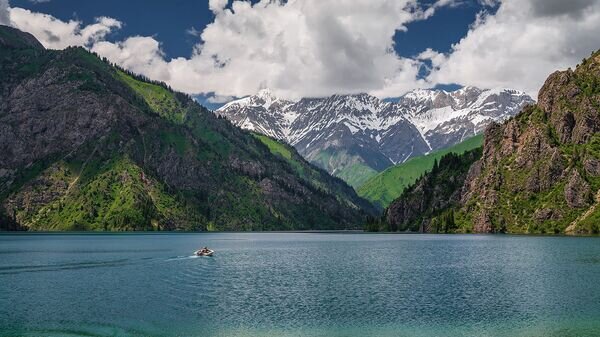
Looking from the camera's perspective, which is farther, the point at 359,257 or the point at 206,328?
the point at 359,257

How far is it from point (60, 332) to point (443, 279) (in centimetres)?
7900

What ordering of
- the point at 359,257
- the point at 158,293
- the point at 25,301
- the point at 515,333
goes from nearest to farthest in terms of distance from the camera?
the point at 515,333 < the point at 25,301 < the point at 158,293 < the point at 359,257

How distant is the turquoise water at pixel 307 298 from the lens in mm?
76312

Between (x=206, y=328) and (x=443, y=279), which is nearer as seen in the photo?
(x=206, y=328)

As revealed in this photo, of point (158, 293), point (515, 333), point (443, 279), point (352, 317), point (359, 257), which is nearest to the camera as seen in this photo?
point (515, 333)

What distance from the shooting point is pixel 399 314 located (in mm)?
85125

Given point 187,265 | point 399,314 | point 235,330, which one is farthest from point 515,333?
point 187,265

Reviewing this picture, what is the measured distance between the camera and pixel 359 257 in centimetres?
19012

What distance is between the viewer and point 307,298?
100 meters

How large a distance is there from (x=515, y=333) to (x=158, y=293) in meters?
64.0

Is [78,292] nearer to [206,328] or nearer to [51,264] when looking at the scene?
[206,328]

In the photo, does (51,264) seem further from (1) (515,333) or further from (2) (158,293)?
(1) (515,333)

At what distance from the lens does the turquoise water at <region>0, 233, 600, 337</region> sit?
76312mm

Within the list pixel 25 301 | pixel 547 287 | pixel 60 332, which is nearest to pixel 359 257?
pixel 547 287
